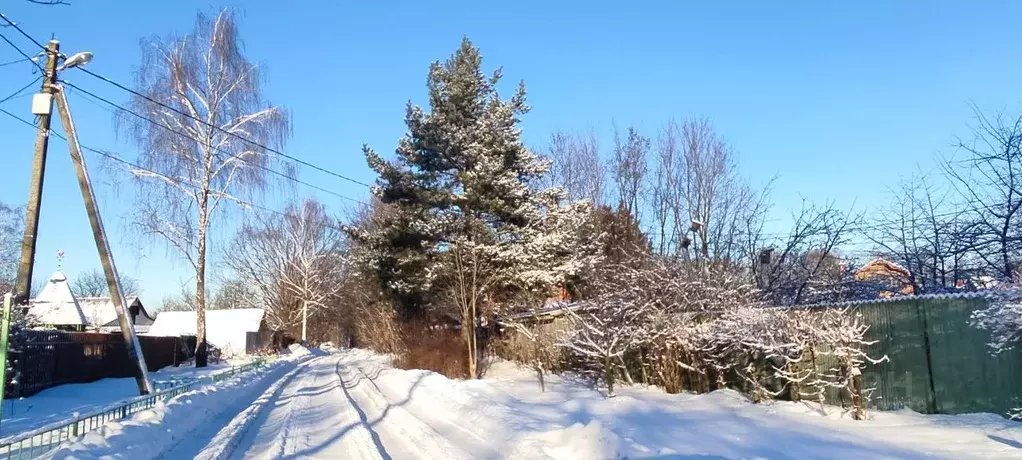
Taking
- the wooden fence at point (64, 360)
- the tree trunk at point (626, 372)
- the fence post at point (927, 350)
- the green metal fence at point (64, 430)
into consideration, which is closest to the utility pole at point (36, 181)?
the wooden fence at point (64, 360)

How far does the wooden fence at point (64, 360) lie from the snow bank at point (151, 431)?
9.84 feet

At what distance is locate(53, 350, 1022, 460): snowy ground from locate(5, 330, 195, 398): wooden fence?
472 centimetres

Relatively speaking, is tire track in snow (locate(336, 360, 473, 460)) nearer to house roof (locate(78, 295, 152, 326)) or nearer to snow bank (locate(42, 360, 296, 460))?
snow bank (locate(42, 360, 296, 460))

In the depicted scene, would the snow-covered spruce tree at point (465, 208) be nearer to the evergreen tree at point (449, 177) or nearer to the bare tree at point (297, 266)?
the evergreen tree at point (449, 177)

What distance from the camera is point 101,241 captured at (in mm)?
17016

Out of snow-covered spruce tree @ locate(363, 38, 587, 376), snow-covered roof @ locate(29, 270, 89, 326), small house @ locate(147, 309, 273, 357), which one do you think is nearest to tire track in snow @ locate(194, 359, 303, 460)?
snow-covered spruce tree @ locate(363, 38, 587, 376)

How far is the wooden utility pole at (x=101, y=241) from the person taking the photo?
637 inches

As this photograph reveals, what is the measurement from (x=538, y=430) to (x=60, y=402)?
1302cm

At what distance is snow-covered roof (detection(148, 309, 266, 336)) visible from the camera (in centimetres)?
6575

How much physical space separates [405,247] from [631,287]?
10757 mm

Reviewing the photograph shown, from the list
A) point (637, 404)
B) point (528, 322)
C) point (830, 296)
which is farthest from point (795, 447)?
point (528, 322)

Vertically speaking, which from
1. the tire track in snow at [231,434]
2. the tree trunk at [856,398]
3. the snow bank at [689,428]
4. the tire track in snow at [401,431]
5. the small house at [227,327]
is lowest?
the tire track in snow at [231,434]

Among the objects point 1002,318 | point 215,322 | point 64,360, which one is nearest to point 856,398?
point 1002,318

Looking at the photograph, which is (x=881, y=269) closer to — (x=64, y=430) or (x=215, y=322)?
(x=64, y=430)
